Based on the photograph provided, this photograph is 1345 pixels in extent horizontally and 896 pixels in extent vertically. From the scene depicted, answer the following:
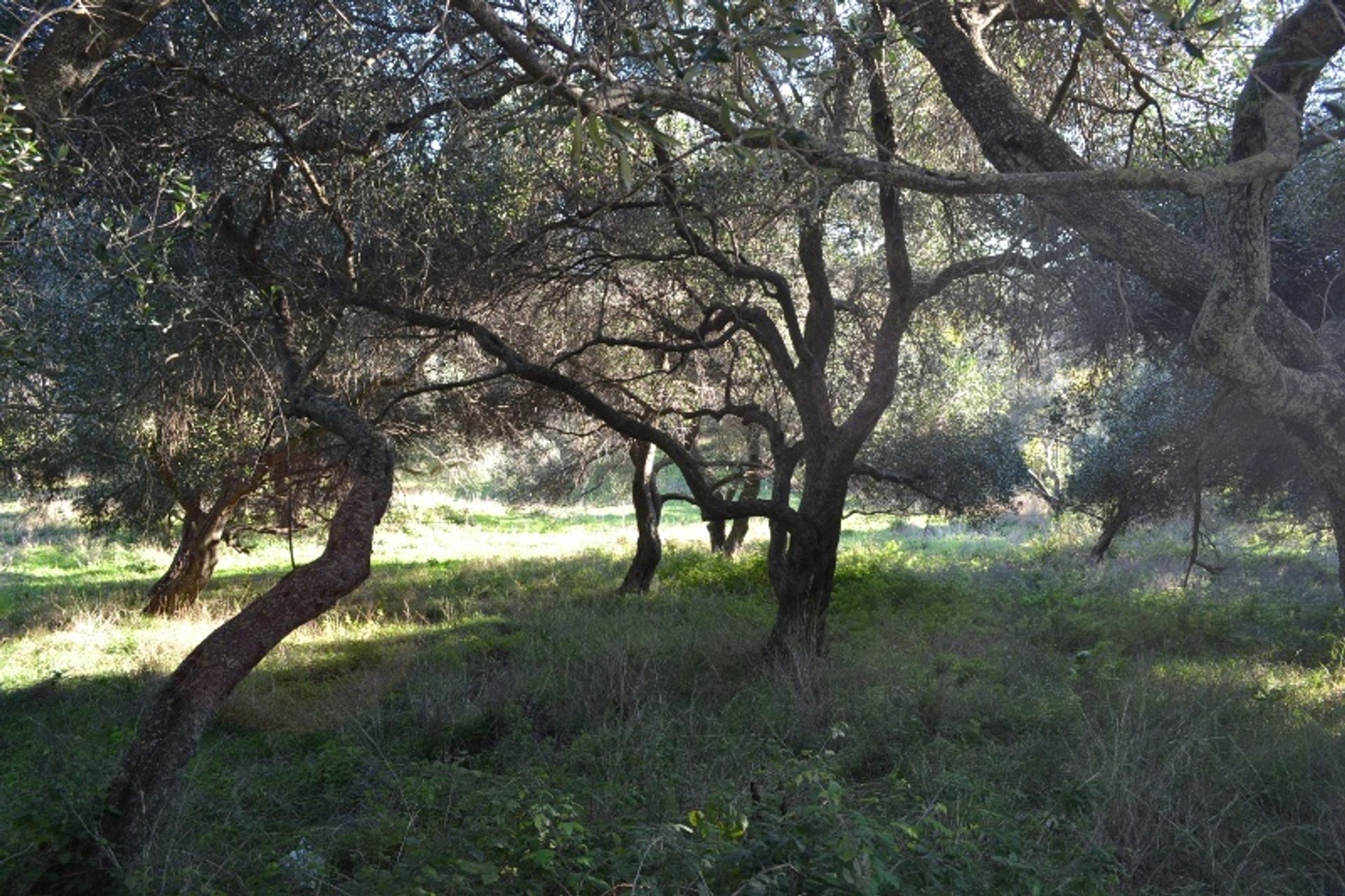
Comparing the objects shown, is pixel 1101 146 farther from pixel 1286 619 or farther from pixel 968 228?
pixel 1286 619

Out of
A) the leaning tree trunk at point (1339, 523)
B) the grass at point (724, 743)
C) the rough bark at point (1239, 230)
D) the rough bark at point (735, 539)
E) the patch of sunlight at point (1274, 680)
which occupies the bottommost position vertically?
the patch of sunlight at point (1274, 680)

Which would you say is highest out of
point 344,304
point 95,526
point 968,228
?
point 968,228


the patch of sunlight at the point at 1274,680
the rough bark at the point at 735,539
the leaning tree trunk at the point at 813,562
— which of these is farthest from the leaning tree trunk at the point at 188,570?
the patch of sunlight at the point at 1274,680

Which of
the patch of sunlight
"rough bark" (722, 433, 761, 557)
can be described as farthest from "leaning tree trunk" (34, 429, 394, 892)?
"rough bark" (722, 433, 761, 557)

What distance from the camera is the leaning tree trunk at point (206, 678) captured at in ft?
14.9

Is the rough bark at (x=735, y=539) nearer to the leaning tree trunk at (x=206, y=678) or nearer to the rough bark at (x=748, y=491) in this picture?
the rough bark at (x=748, y=491)

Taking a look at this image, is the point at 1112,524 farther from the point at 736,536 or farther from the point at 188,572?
the point at 188,572

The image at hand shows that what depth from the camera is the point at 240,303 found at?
26.9 feet

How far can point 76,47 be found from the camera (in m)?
4.73

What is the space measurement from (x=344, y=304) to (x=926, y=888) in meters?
5.77

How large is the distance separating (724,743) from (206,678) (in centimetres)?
292

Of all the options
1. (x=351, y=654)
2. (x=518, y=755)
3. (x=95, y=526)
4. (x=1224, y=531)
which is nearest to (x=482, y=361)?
(x=351, y=654)

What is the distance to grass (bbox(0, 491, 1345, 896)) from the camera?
4.07 m

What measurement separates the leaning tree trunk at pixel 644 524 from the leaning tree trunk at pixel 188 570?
228 inches
